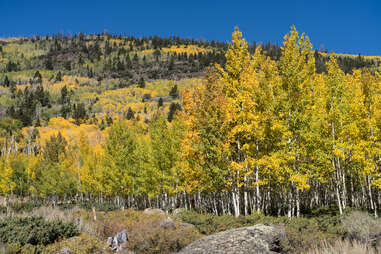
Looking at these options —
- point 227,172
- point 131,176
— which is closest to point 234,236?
point 227,172

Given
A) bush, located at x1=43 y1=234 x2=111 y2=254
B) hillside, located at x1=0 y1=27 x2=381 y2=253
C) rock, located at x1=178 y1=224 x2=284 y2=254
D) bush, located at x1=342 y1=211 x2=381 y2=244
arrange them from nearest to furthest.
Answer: rock, located at x1=178 y1=224 x2=284 y2=254, bush, located at x1=342 y1=211 x2=381 y2=244, bush, located at x1=43 y1=234 x2=111 y2=254, hillside, located at x1=0 y1=27 x2=381 y2=253

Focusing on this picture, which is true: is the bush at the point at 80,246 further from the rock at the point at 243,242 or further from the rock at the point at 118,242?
the rock at the point at 243,242

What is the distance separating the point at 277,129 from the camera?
52.1ft

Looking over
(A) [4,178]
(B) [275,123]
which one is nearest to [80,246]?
(B) [275,123]

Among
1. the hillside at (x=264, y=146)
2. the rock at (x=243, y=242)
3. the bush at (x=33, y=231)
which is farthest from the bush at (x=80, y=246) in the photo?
the rock at (x=243, y=242)

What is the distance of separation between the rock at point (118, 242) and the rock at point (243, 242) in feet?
15.5

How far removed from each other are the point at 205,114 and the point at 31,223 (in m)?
9.83

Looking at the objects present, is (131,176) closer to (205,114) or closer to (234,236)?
(205,114)

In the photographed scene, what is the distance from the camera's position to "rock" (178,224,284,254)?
340 inches

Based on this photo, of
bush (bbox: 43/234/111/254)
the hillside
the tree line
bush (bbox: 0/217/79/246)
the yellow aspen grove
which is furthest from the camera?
the yellow aspen grove

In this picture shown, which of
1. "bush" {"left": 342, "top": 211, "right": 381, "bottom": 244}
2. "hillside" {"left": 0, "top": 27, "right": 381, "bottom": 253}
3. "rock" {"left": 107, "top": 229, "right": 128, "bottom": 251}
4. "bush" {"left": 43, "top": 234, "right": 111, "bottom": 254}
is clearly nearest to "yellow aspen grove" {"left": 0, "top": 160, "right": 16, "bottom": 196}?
"hillside" {"left": 0, "top": 27, "right": 381, "bottom": 253}

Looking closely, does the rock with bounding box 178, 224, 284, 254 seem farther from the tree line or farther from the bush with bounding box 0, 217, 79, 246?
the bush with bounding box 0, 217, 79, 246

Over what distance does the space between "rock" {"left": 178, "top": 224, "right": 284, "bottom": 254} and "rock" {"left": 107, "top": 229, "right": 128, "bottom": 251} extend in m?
4.72

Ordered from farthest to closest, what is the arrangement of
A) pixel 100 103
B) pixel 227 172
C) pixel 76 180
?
pixel 100 103
pixel 76 180
pixel 227 172
